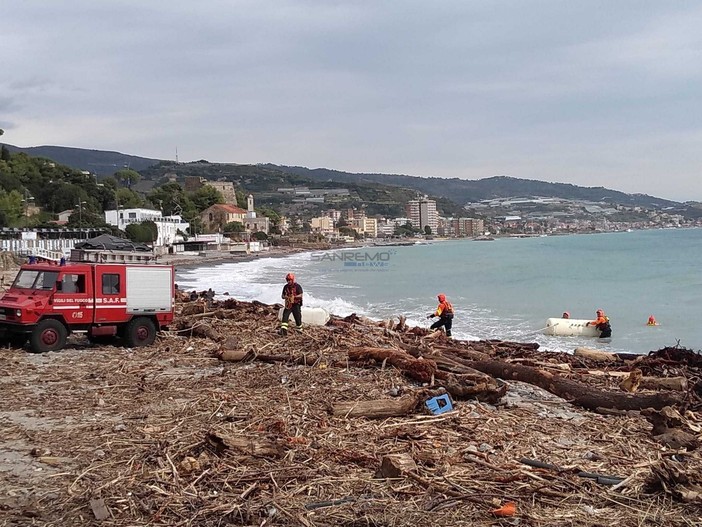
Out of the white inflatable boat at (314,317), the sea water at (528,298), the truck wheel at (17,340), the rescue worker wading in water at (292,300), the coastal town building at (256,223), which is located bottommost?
the sea water at (528,298)

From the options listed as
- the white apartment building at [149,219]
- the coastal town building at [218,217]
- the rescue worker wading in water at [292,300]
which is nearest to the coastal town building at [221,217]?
the coastal town building at [218,217]

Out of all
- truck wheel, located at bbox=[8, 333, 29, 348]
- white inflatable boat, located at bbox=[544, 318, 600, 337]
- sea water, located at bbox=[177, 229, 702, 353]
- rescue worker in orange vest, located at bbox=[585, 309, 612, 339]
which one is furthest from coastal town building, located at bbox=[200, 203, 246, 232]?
truck wheel, located at bbox=[8, 333, 29, 348]

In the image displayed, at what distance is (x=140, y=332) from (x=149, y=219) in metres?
85.7

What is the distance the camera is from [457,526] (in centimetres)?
496

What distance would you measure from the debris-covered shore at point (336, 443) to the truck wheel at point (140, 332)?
5.04ft

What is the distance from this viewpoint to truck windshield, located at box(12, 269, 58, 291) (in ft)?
41.3

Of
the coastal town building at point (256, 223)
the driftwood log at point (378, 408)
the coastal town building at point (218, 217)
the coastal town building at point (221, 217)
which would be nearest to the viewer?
the driftwood log at point (378, 408)

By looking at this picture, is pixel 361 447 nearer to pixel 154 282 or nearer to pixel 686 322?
pixel 154 282

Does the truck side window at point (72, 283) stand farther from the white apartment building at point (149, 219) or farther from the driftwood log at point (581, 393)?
the white apartment building at point (149, 219)

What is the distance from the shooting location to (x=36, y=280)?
41.9ft

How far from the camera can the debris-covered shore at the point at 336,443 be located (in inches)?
206

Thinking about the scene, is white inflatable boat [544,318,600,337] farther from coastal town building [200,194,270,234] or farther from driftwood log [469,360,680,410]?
coastal town building [200,194,270,234]

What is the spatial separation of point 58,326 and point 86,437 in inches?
248

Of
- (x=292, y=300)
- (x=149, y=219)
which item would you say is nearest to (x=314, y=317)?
(x=292, y=300)
